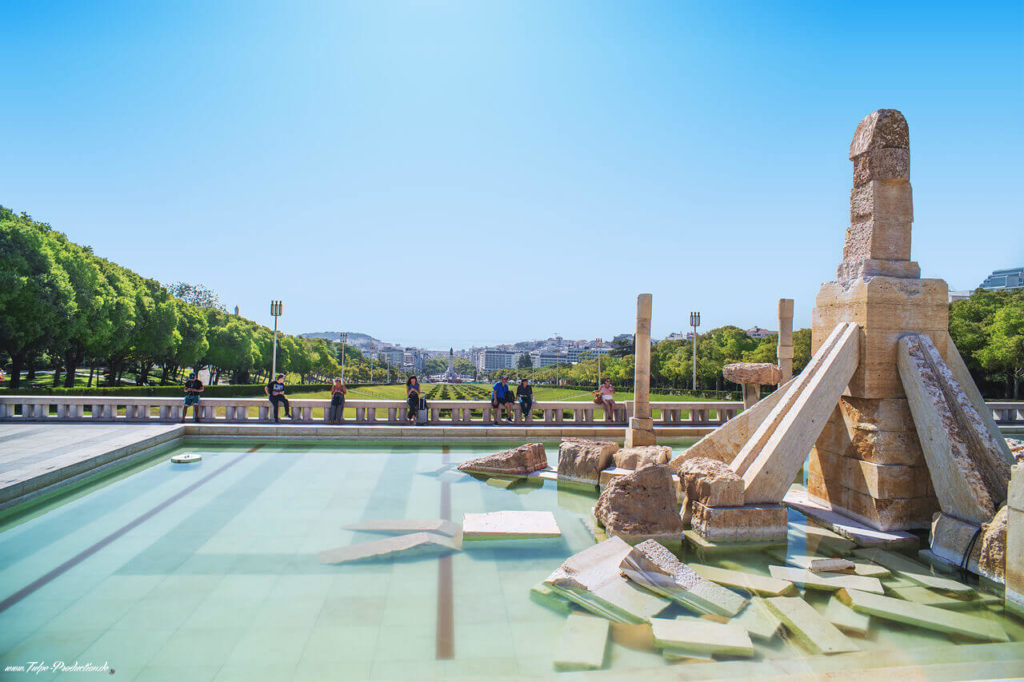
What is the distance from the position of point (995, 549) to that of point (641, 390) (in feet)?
25.5

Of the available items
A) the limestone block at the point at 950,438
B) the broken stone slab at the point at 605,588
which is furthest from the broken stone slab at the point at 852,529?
the broken stone slab at the point at 605,588

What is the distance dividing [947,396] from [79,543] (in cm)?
1110

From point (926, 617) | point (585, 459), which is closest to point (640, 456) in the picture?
point (585, 459)

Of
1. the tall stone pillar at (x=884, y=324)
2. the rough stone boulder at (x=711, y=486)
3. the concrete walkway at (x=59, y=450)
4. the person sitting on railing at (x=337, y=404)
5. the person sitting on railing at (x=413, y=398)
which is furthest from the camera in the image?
the person sitting on railing at (x=413, y=398)

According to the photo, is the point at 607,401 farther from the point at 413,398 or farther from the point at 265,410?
the point at 265,410

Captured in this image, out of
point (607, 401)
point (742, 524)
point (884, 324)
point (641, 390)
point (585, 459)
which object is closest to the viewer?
point (742, 524)

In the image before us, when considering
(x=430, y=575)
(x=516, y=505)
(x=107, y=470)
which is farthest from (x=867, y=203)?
(x=107, y=470)

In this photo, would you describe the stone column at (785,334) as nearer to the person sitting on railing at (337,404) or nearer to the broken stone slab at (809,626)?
the broken stone slab at (809,626)

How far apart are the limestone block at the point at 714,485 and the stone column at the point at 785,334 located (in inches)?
348

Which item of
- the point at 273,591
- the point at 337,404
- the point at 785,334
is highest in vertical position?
the point at 785,334

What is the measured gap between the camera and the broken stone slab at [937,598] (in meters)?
5.33

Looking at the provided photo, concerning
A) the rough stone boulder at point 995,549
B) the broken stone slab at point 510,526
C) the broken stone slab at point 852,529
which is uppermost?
the rough stone boulder at point 995,549

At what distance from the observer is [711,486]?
720 cm

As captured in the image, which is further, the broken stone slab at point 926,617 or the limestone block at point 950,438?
the limestone block at point 950,438
